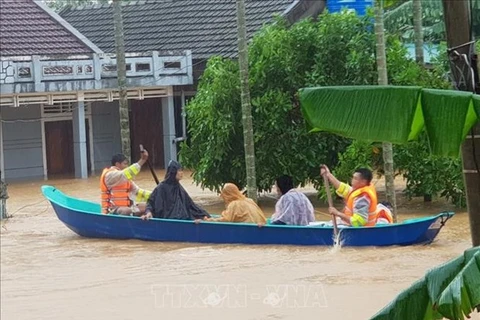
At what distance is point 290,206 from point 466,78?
1014 centimetres

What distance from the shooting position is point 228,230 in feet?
51.5

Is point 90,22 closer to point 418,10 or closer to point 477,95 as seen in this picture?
point 418,10

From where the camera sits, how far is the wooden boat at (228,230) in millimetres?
14477

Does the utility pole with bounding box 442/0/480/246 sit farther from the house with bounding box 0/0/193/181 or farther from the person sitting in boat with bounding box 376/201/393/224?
the house with bounding box 0/0/193/181

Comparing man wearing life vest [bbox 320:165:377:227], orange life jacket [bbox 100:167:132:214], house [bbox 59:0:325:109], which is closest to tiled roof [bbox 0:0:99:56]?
house [bbox 59:0:325:109]

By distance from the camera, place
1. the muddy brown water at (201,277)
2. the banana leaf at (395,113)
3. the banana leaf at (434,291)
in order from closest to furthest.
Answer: the banana leaf at (434,291) < the banana leaf at (395,113) < the muddy brown water at (201,277)

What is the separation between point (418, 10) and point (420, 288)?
1818 cm

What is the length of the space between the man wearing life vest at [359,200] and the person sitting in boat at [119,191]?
11.9 ft

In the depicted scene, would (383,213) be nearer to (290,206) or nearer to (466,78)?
(290,206)

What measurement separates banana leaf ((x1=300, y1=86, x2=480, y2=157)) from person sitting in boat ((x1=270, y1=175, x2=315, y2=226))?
32.0 ft

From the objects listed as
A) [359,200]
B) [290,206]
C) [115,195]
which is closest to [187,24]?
[115,195]

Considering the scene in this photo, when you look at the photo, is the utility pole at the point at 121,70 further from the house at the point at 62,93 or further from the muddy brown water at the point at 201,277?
the house at the point at 62,93

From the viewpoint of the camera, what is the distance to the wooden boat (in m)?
14.5

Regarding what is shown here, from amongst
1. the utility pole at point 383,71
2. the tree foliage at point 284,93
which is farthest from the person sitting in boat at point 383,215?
the tree foliage at point 284,93
